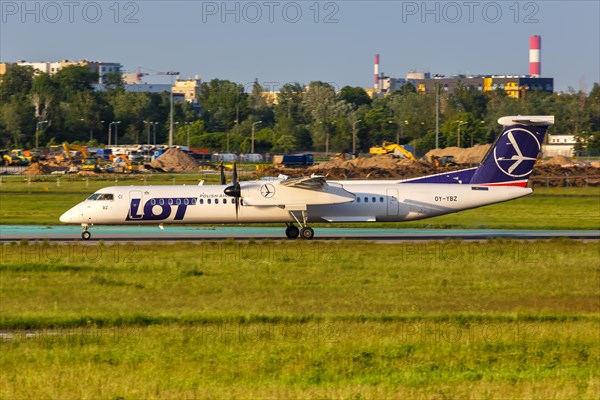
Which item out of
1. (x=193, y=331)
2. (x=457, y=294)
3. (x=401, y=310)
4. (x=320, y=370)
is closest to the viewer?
(x=320, y=370)

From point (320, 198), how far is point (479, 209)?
2081cm

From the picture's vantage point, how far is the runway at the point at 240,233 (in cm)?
4166

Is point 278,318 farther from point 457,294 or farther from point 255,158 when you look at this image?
point 255,158

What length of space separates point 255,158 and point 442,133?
2776cm

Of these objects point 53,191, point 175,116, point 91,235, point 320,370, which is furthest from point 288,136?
point 320,370

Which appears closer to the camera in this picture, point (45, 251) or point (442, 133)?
point (45, 251)

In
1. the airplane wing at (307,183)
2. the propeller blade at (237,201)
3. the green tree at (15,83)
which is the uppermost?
the green tree at (15,83)

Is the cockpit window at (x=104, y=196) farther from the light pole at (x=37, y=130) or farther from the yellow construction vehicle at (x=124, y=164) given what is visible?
the light pole at (x=37, y=130)

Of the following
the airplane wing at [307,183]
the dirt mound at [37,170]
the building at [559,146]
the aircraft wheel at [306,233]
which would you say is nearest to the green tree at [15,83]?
the dirt mound at [37,170]

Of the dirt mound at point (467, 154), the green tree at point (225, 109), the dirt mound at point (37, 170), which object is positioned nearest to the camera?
the dirt mound at point (37, 170)

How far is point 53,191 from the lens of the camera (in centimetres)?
7169

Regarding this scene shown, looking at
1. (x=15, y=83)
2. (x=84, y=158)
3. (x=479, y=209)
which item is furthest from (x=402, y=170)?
(x=15, y=83)

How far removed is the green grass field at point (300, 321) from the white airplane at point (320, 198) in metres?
3.48

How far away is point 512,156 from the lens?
135 ft
